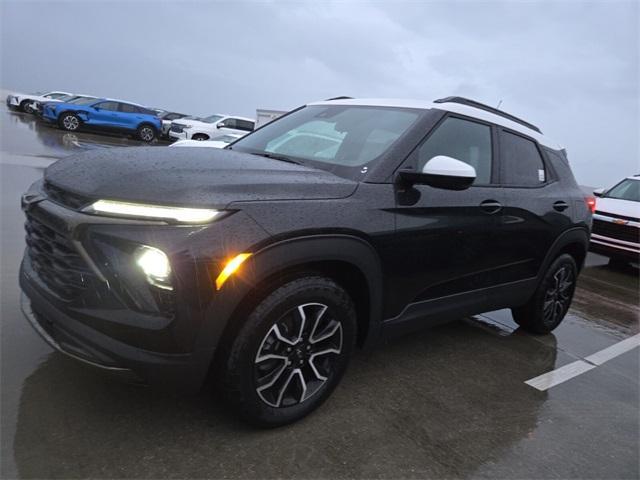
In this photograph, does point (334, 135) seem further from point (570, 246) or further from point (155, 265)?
point (570, 246)

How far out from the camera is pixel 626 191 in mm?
9164

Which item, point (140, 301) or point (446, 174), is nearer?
point (140, 301)

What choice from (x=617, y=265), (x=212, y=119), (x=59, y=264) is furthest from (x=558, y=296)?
(x=212, y=119)

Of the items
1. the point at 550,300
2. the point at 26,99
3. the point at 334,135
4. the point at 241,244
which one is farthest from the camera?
the point at 26,99

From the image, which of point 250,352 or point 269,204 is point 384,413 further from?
point 269,204

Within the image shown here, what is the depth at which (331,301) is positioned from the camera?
7.87 feet

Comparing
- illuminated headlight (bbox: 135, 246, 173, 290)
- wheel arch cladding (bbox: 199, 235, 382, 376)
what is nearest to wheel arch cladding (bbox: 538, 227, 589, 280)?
wheel arch cladding (bbox: 199, 235, 382, 376)

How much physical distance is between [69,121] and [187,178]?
754 inches

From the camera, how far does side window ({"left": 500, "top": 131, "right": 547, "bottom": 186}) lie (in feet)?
11.5

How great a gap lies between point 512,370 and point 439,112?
6.51ft

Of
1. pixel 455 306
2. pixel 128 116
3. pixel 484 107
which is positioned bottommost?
pixel 455 306

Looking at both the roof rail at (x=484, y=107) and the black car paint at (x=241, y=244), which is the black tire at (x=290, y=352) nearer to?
the black car paint at (x=241, y=244)

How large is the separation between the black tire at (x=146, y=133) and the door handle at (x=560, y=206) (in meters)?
19.1

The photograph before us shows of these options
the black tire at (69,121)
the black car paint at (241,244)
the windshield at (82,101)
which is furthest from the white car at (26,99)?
the black car paint at (241,244)
